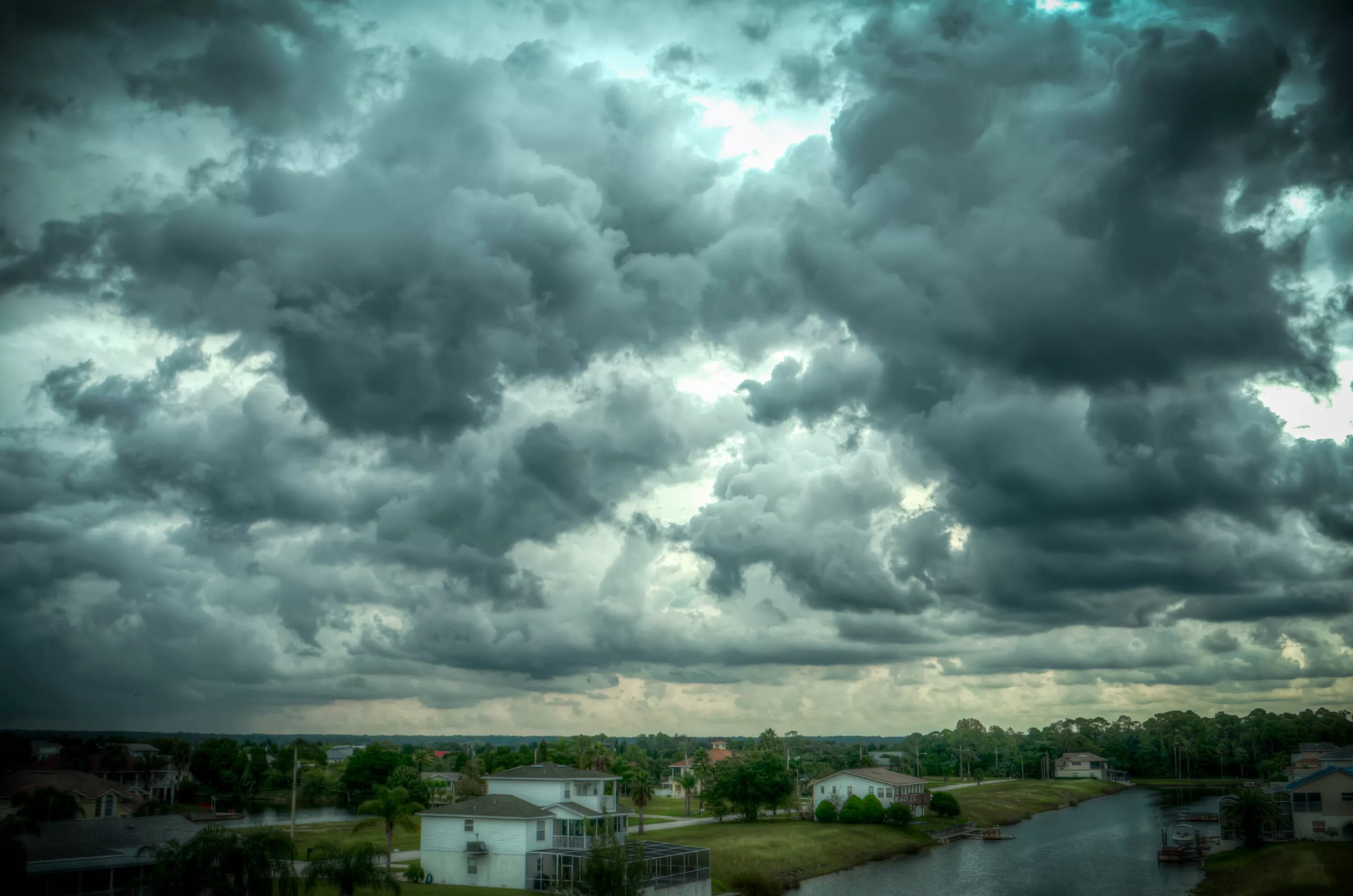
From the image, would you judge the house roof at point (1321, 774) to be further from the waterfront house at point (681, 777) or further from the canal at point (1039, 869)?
the waterfront house at point (681, 777)

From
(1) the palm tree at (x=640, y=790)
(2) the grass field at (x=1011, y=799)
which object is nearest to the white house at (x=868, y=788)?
(2) the grass field at (x=1011, y=799)

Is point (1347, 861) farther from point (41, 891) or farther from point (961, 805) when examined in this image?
point (41, 891)

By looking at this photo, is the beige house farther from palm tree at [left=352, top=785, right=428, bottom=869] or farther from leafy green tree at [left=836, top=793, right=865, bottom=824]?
palm tree at [left=352, top=785, right=428, bottom=869]

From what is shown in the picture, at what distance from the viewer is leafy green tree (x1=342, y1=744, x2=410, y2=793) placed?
15700 cm

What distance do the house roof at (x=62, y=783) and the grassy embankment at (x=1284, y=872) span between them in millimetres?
114203

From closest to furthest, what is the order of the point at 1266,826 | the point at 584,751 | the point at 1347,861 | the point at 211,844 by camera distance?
the point at 211,844 → the point at 1347,861 → the point at 1266,826 → the point at 584,751

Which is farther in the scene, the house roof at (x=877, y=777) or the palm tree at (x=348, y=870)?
the house roof at (x=877, y=777)

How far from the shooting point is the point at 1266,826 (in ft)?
293

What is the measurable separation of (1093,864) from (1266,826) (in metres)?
16.1

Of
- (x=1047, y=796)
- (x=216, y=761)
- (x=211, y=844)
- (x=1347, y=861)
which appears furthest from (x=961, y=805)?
(x=216, y=761)

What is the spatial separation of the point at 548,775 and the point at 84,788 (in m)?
72.3

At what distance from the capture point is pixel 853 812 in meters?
113

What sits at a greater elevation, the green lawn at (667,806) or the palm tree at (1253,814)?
the palm tree at (1253,814)

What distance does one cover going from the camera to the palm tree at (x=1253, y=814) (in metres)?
88.4
